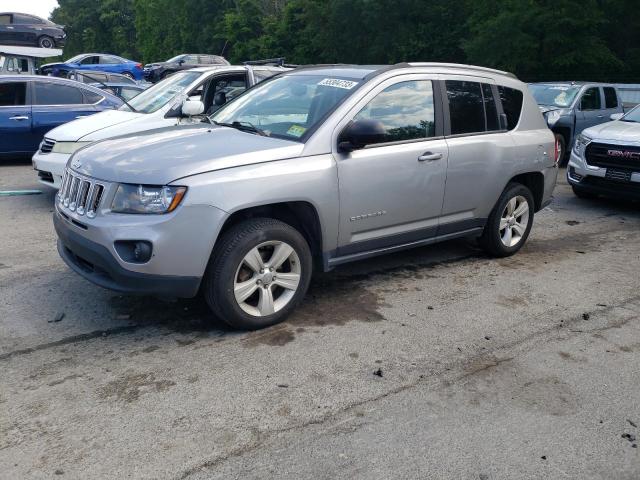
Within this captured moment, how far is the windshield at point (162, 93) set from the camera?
842cm

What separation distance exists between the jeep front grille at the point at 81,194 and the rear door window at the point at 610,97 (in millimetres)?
12282

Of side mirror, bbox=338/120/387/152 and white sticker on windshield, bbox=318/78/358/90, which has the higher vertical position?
white sticker on windshield, bbox=318/78/358/90

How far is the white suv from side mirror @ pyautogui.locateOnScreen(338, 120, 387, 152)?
120 inches

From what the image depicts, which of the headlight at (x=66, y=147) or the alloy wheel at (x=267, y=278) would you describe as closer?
the alloy wheel at (x=267, y=278)

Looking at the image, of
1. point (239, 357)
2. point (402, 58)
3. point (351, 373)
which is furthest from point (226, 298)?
point (402, 58)

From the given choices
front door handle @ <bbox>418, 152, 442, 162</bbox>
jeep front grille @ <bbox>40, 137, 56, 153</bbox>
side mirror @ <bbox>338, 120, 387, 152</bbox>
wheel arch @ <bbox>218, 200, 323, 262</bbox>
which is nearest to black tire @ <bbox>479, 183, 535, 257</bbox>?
front door handle @ <bbox>418, 152, 442, 162</bbox>

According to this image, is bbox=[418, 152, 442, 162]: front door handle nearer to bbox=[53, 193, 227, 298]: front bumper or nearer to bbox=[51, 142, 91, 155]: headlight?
bbox=[53, 193, 227, 298]: front bumper

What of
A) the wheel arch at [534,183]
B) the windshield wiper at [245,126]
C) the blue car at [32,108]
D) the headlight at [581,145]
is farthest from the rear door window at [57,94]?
the headlight at [581,145]

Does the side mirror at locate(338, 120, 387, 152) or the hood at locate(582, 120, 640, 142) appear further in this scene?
the hood at locate(582, 120, 640, 142)

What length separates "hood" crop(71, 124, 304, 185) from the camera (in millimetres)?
3938

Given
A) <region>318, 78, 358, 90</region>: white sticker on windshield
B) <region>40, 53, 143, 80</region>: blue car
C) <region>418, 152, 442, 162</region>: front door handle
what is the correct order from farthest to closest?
<region>40, 53, 143, 80</region>: blue car, <region>418, 152, 442, 162</region>: front door handle, <region>318, 78, 358, 90</region>: white sticker on windshield

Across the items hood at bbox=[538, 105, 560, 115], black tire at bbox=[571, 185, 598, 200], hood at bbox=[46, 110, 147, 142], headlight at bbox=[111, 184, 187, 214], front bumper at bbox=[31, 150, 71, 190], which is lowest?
black tire at bbox=[571, 185, 598, 200]

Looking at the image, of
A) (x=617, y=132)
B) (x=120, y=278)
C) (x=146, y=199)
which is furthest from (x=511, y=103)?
(x=120, y=278)

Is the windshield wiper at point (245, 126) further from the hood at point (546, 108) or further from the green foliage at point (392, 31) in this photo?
the green foliage at point (392, 31)
